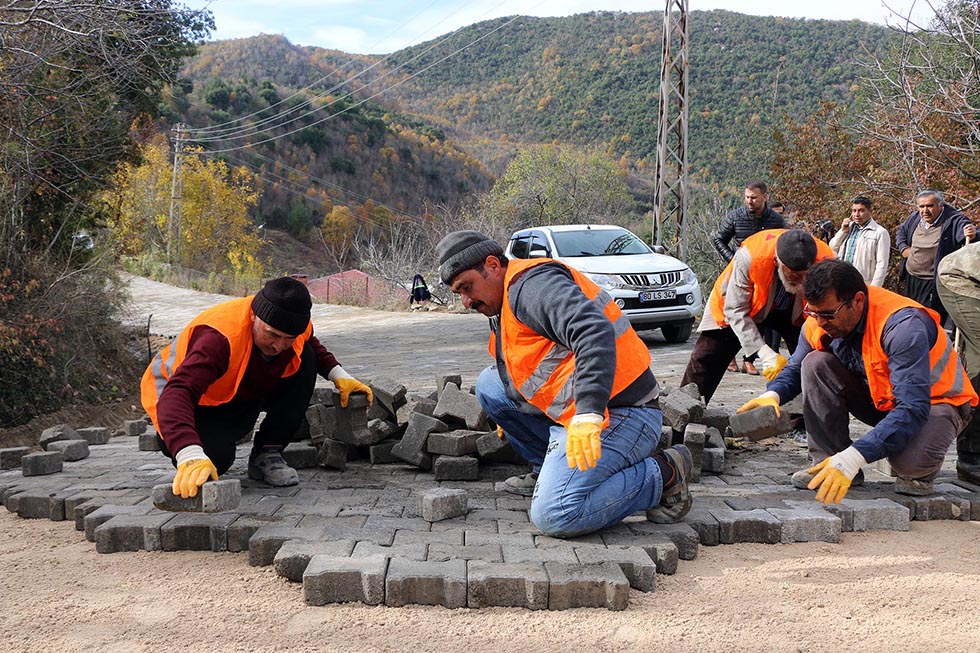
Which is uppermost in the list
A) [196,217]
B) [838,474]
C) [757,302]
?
[196,217]

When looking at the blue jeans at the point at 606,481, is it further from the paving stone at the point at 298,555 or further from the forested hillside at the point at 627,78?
the forested hillside at the point at 627,78

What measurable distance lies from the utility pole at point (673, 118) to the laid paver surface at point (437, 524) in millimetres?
9811

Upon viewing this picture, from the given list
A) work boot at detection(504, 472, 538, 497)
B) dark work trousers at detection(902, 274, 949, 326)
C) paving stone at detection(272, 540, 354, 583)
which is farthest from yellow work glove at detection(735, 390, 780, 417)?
dark work trousers at detection(902, 274, 949, 326)

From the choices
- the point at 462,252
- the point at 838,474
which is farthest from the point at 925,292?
the point at 462,252

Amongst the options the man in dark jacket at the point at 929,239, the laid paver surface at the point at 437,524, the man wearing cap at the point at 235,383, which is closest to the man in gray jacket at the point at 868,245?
the man in dark jacket at the point at 929,239

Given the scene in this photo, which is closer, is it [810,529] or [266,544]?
[266,544]

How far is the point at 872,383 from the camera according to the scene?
4059mm

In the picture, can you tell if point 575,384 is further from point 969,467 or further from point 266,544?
point 969,467

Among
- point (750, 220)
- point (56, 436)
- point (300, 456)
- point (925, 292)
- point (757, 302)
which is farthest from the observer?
point (925, 292)

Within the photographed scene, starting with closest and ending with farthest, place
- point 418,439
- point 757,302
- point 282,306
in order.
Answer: point 282,306 → point 418,439 → point 757,302

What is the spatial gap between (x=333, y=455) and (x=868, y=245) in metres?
6.11

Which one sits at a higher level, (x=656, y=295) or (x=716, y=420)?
(x=656, y=295)

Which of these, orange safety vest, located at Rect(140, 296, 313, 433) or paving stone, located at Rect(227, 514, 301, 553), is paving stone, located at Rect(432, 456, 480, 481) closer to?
paving stone, located at Rect(227, 514, 301, 553)

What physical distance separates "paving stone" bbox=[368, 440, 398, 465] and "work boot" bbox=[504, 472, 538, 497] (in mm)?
873
